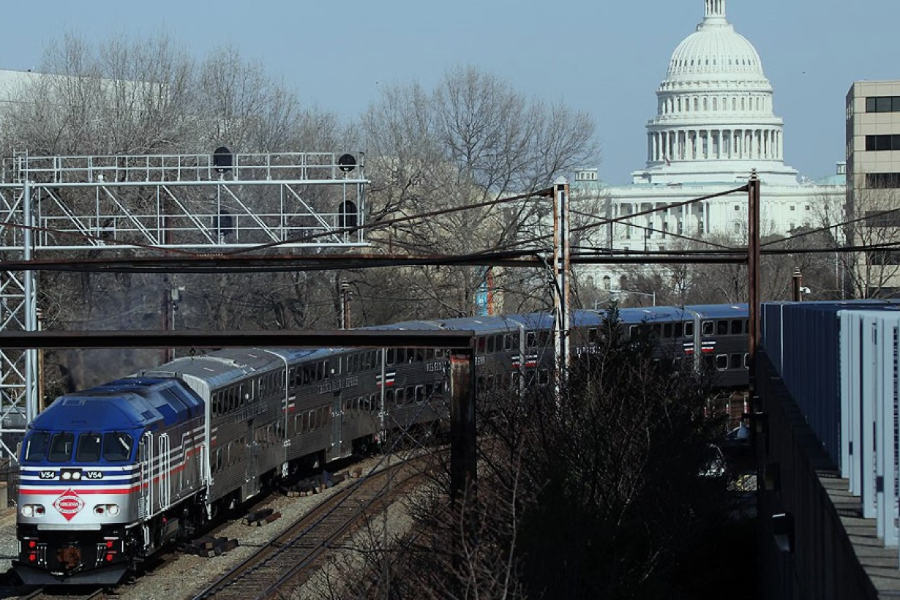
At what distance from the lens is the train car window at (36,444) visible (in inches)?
809

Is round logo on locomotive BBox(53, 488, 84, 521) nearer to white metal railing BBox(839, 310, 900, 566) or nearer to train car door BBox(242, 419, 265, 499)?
train car door BBox(242, 419, 265, 499)

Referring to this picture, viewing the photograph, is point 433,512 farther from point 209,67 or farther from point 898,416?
point 209,67

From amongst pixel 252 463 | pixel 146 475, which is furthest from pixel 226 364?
pixel 146 475

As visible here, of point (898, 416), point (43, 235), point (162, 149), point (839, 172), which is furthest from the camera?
point (839, 172)

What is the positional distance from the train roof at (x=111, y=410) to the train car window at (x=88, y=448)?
0.36 feet

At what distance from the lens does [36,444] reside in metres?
20.6

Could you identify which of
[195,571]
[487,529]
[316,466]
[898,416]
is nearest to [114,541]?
[195,571]

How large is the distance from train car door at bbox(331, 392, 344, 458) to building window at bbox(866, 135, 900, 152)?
200 ft

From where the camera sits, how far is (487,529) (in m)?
13.8

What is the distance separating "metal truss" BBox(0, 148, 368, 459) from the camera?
1119 inches

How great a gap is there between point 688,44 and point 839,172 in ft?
77.1

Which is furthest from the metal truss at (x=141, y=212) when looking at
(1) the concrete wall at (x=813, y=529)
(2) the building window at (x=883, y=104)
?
(2) the building window at (x=883, y=104)

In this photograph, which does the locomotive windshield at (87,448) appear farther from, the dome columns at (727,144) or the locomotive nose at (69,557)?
the dome columns at (727,144)

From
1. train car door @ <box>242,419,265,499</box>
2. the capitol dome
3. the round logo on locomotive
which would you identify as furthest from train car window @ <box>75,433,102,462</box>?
the capitol dome
